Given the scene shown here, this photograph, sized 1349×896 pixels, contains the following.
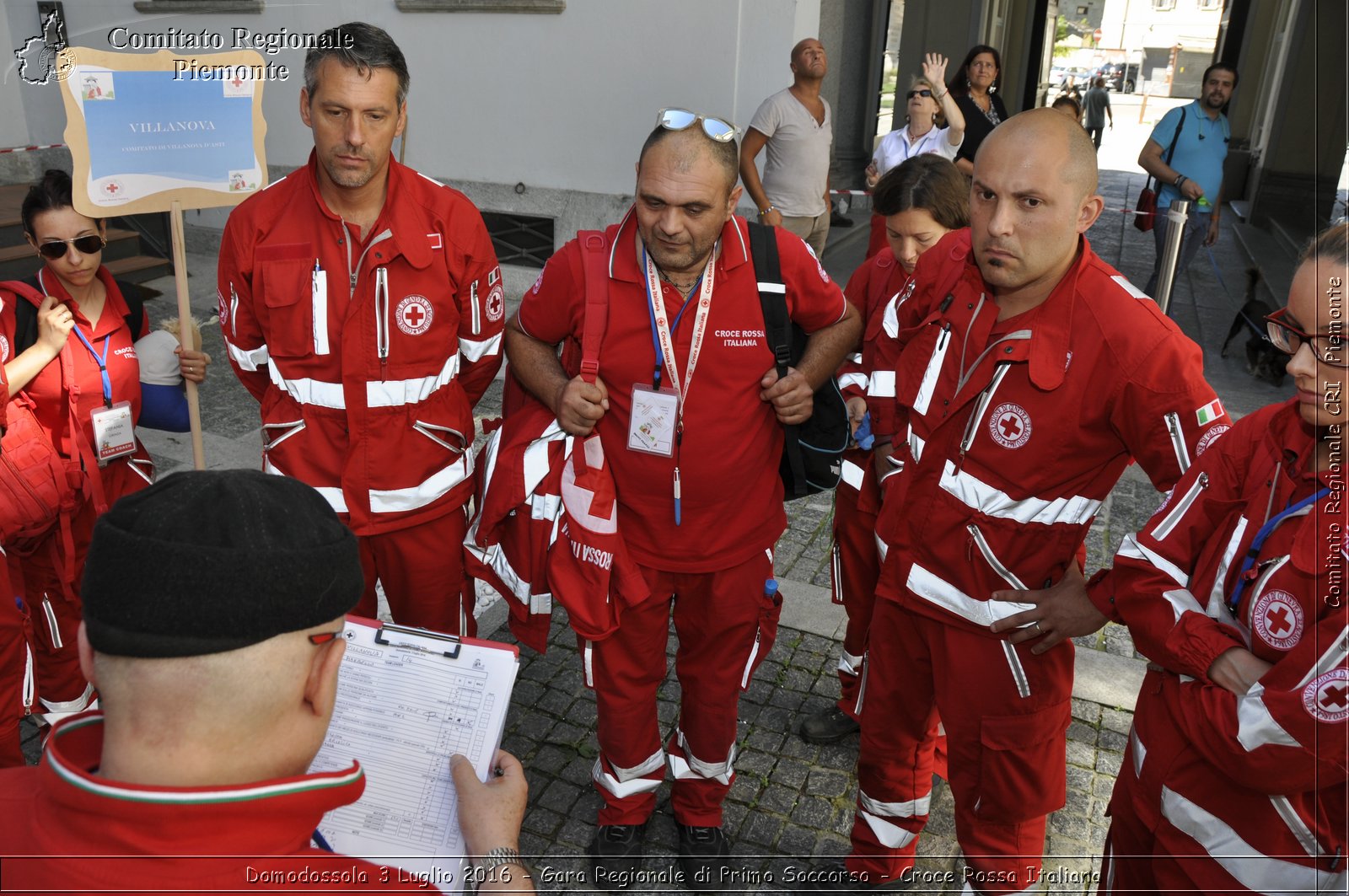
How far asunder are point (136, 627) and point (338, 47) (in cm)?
232

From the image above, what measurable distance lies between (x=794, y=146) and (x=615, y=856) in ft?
21.0

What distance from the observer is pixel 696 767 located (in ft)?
10.7

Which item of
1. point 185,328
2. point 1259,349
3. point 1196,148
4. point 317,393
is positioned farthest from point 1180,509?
point 1196,148

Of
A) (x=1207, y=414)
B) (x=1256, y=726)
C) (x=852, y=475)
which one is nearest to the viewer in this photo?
(x=1256, y=726)

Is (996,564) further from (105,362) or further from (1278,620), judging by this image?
(105,362)

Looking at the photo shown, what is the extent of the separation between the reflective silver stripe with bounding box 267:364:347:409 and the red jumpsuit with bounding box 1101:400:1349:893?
7.55 feet

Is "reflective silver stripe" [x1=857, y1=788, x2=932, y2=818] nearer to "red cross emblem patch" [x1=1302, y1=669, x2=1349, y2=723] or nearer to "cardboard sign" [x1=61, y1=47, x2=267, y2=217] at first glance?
"red cross emblem patch" [x1=1302, y1=669, x2=1349, y2=723]

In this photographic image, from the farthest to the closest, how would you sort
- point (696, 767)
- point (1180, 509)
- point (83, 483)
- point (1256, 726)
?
point (83, 483), point (696, 767), point (1180, 509), point (1256, 726)

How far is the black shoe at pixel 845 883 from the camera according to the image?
10.3ft

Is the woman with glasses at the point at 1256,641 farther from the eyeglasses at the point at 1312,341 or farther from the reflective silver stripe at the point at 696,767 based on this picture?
the reflective silver stripe at the point at 696,767

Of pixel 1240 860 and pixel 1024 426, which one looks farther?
pixel 1024 426

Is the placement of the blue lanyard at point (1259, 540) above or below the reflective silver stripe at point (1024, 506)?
above

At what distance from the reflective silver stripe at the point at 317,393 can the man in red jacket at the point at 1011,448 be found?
1.74 metres

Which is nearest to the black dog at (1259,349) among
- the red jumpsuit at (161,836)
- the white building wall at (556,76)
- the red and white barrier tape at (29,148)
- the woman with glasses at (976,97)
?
the woman with glasses at (976,97)
